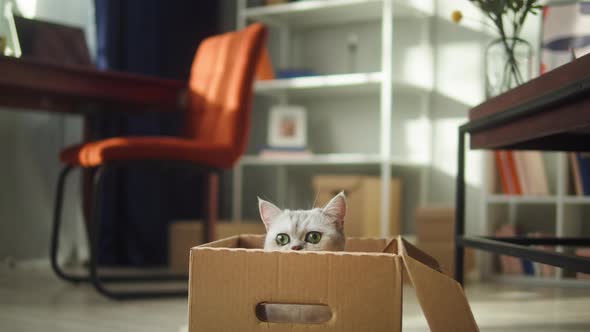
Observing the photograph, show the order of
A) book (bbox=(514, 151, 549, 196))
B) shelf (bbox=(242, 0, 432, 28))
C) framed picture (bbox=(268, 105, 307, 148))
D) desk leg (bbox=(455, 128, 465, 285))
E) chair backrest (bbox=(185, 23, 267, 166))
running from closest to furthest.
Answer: desk leg (bbox=(455, 128, 465, 285))
chair backrest (bbox=(185, 23, 267, 166))
book (bbox=(514, 151, 549, 196))
shelf (bbox=(242, 0, 432, 28))
framed picture (bbox=(268, 105, 307, 148))

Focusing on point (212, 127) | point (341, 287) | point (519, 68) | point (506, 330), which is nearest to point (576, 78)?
point (341, 287)

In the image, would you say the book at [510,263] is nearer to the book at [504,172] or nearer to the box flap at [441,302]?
the book at [504,172]

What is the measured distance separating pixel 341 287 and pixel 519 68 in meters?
1.41

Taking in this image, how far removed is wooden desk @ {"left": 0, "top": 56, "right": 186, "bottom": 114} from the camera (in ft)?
6.61

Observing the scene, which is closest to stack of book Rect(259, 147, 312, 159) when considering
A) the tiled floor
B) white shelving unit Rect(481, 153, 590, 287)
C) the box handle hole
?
white shelving unit Rect(481, 153, 590, 287)

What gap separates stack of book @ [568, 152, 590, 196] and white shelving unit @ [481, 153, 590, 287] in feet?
0.11

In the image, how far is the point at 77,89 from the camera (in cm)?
215

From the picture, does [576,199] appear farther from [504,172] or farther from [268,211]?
[268,211]

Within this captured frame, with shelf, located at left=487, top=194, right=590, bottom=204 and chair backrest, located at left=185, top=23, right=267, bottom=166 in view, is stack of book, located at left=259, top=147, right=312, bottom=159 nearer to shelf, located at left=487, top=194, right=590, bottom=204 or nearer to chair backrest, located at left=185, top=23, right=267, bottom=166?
chair backrest, located at left=185, top=23, right=267, bottom=166

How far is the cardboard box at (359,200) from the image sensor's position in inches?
109

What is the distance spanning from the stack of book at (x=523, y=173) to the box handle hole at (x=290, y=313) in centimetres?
181

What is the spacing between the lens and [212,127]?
233 cm

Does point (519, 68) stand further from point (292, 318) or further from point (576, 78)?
point (292, 318)

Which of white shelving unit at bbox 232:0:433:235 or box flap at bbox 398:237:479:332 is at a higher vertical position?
white shelving unit at bbox 232:0:433:235
